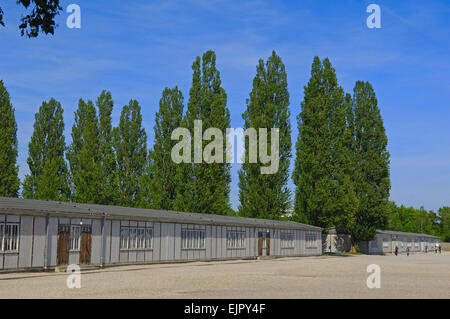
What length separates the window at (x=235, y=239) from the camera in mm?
40562

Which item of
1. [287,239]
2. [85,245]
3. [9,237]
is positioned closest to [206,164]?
[287,239]

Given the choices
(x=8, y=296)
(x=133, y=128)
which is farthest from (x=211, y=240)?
(x=8, y=296)

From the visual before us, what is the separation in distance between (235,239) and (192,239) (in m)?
5.76

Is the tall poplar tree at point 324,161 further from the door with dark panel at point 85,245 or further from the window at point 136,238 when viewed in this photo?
the door with dark panel at point 85,245

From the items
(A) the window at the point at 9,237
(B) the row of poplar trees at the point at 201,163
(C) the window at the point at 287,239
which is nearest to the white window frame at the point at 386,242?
(B) the row of poplar trees at the point at 201,163

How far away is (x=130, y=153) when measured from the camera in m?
54.0

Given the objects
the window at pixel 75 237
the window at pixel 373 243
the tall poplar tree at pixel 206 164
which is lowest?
the window at pixel 373 243

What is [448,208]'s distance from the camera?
154250 millimetres

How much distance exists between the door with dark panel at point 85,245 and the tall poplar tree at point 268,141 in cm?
2615

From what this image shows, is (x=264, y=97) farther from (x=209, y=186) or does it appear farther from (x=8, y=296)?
(x=8, y=296)

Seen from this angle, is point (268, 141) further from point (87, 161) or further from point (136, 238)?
point (136, 238)

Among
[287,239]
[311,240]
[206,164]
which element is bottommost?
[311,240]

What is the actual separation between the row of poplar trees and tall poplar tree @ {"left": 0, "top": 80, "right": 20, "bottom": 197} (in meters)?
0.10
